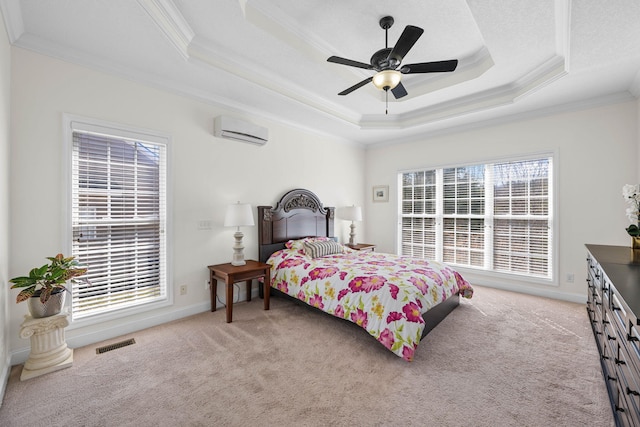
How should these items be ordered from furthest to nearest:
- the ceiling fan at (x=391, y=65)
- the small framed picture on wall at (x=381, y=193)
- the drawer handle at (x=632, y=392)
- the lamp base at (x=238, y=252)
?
the small framed picture on wall at (x=381, y=193) → the lamp base at (x=238, y=252) → the ceiling fan at (x=391, y=65) → the drawer handle at (x=632, y=392)

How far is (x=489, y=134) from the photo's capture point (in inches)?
167

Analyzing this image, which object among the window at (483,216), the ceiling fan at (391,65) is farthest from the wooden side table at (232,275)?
the window at (483,216)

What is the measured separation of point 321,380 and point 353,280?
3.22 feet

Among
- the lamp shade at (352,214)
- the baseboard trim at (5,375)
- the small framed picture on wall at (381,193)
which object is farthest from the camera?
the small framed picture on wall at (381,193)

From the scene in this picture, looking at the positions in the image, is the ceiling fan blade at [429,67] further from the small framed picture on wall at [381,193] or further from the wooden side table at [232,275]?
the small framed picture on wall at [381,193]

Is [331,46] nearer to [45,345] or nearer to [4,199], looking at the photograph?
[4,199]

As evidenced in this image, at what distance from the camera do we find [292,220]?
13.8ft

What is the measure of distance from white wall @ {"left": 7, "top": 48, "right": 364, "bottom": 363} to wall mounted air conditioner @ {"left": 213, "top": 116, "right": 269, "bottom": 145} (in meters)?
0.10

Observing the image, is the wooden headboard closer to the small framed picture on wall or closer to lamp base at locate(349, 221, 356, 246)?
lamp base at locate(349, 221, 356, 246)

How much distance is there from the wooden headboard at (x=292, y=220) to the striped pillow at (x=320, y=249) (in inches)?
17.7

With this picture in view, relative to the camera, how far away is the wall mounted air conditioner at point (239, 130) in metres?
3.34

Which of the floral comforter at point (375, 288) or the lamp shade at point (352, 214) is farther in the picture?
the lamp shade at point (352, 214)

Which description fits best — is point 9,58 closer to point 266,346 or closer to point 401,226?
point 266,346

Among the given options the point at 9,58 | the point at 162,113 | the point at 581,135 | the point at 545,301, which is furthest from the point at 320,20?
the point at 545,301
